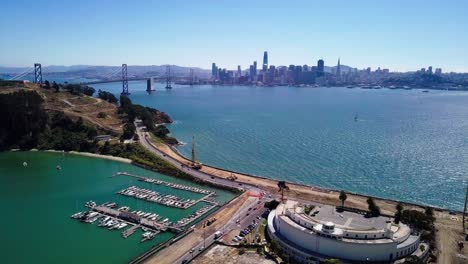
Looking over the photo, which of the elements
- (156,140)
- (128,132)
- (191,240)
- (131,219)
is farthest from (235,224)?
(128,132)

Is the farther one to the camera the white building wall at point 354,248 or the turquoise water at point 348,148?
the turquoise water at point 348,148

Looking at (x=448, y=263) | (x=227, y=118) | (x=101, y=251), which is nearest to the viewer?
(x=448, y=263)

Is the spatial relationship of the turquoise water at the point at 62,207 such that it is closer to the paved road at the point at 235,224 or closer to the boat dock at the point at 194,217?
the boat dock at the point at 194,217

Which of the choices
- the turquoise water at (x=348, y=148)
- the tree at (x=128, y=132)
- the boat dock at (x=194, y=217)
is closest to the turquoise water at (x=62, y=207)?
the boat dock at (x=194, y=217)

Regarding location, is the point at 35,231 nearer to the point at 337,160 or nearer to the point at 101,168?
the point at 101,168

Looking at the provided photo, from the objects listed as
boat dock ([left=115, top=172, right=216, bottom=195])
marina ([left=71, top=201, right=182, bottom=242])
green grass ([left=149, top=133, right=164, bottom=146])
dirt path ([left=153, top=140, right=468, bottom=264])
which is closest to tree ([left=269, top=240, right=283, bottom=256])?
marina ([left=71, top=201, right=182, bottom=242])

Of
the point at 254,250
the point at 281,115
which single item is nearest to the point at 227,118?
the point at 281,115

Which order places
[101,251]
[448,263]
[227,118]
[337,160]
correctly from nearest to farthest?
[448,263]
[101,251]
[337,160]
[227,118]

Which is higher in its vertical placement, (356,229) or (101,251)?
(356,229)

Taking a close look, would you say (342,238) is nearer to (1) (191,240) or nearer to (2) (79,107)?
(1) (191,240)
